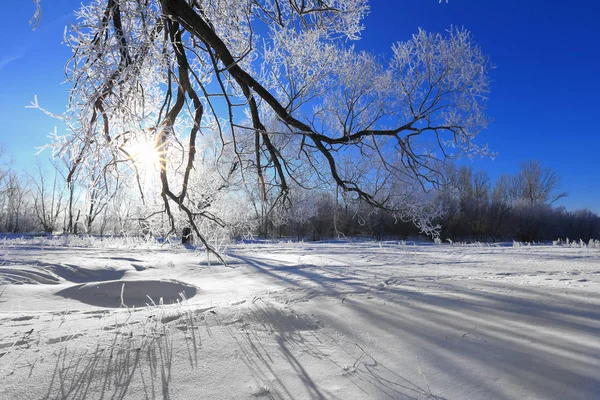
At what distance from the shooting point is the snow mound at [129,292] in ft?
9.82

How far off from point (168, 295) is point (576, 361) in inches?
127

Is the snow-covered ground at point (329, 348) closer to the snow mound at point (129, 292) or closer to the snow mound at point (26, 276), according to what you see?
the snow mound at point (129, 292)

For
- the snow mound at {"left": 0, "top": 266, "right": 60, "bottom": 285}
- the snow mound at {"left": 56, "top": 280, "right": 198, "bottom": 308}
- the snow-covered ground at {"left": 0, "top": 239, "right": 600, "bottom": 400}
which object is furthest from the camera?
the snow mound at {"left": 0, "top": 266, "right": 60, "bottom": 285}

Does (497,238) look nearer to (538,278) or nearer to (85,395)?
(538,278)

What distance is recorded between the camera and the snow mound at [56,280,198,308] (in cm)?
299

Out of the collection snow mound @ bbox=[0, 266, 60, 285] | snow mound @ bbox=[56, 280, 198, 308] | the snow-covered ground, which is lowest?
snow mound @ bbox=[56, 280, 198, 308]

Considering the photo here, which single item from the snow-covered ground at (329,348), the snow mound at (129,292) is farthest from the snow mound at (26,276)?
the snow-covered ground at (329,348)

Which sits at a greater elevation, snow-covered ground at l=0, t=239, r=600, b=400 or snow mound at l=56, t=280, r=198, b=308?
snow-covered ground at l=0, t=239, r=600, b=400

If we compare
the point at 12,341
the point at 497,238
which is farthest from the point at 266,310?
the point at 497,238

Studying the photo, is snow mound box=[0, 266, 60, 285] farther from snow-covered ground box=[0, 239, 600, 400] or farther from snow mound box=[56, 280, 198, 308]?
snow-covered ground box=[0, 239, 600, 400]

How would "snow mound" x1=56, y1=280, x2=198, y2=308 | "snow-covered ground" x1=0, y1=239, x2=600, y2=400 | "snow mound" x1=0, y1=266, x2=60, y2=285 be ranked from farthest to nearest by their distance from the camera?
"snow mound" x1=0, y1=266, x2=60, y2=285
"snow mound" x1=56, y1=280, x2=198, y2=308
"snow-covered ground" x1=0, y1=239, x2=600, y2=400

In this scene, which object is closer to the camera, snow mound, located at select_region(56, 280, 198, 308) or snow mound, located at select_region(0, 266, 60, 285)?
snow mound, located at select_region(56, 280, 198, 308)

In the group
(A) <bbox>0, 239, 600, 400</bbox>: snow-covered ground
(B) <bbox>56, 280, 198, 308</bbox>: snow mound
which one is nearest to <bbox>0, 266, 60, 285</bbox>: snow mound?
(B) <bbox>56, 280, 198, 308</bbox>: snow mound

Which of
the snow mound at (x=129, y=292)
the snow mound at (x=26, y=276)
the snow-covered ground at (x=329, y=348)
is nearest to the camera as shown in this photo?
the snow-covered ground at (x=329, y=348)
